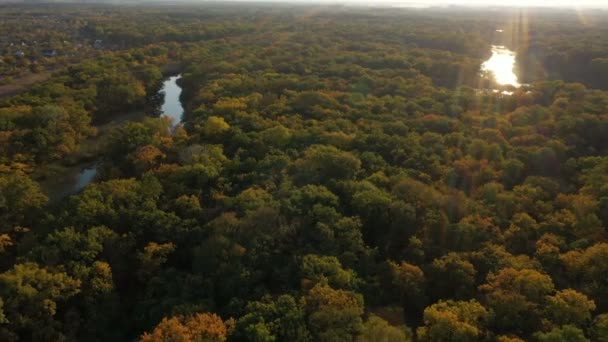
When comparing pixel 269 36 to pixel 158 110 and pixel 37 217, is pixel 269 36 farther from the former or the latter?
pixel 37 217

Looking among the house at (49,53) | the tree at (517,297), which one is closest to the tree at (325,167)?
the tree at (517,297)

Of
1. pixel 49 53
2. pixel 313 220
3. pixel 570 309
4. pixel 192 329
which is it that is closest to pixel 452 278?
pixel 570 309

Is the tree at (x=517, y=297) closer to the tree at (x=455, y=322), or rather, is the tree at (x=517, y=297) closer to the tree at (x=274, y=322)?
the tree at (x=455, y=322)

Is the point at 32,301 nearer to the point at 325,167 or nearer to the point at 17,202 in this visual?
the point at 17,202

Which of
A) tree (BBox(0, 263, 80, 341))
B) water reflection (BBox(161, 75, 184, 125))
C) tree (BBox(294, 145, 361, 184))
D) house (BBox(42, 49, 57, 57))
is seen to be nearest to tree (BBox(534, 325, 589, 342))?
tree (BBox(294, 145, 361, 184))

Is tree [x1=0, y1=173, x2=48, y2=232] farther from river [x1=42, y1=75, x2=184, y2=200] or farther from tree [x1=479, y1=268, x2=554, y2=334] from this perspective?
tree [x1=479, y1=268, x2=554, y2=334]

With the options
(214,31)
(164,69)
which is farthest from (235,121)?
(214,31)
